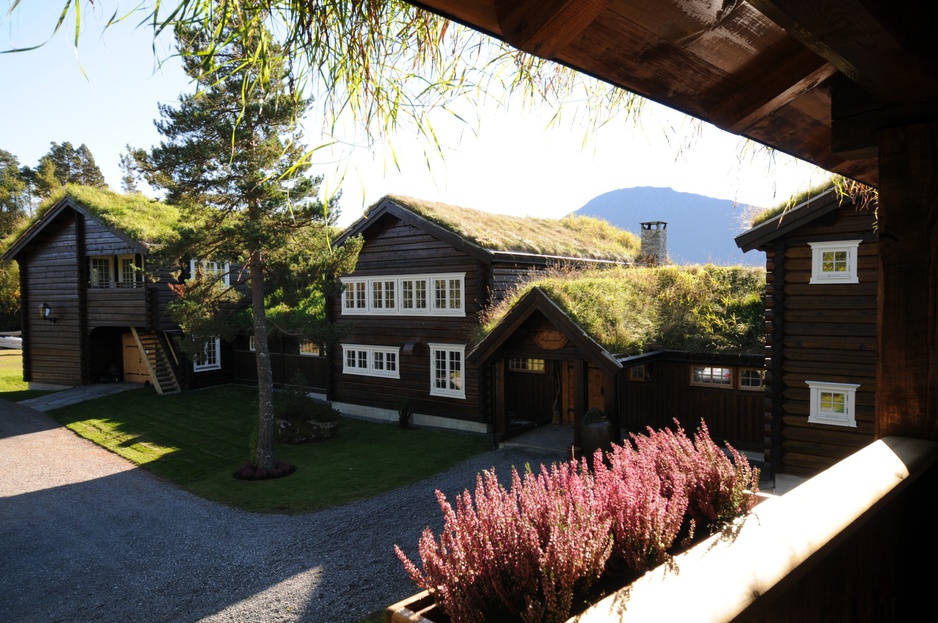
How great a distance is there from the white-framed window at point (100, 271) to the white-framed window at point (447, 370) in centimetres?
1709

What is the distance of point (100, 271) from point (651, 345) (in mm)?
25038

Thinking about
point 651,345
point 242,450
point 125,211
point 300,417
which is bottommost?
point 242,450

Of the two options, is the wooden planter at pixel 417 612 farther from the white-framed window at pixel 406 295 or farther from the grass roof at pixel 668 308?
the white-framed window at pixel 406 295

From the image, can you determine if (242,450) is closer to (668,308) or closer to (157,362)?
(157,362)

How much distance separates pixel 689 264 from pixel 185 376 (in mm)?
21415

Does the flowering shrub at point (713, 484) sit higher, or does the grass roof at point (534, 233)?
the grass roof at point (534, 233)

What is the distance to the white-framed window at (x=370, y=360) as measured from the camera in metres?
20.7

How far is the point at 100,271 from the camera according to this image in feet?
88.5

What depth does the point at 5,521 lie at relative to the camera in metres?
12.8

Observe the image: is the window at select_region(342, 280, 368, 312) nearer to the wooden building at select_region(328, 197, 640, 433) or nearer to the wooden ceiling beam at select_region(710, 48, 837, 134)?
the wooden building at select_region(328, 197, 640, 433)

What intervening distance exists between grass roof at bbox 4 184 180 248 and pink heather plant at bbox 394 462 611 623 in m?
23.7

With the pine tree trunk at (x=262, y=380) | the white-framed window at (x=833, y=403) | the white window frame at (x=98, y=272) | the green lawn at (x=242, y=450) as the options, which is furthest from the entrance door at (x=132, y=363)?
the white-framed window at (x=833, y=403)

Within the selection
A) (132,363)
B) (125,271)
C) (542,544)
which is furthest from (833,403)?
(132,363)

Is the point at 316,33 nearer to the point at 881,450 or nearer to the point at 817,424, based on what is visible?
the point at 881,450
